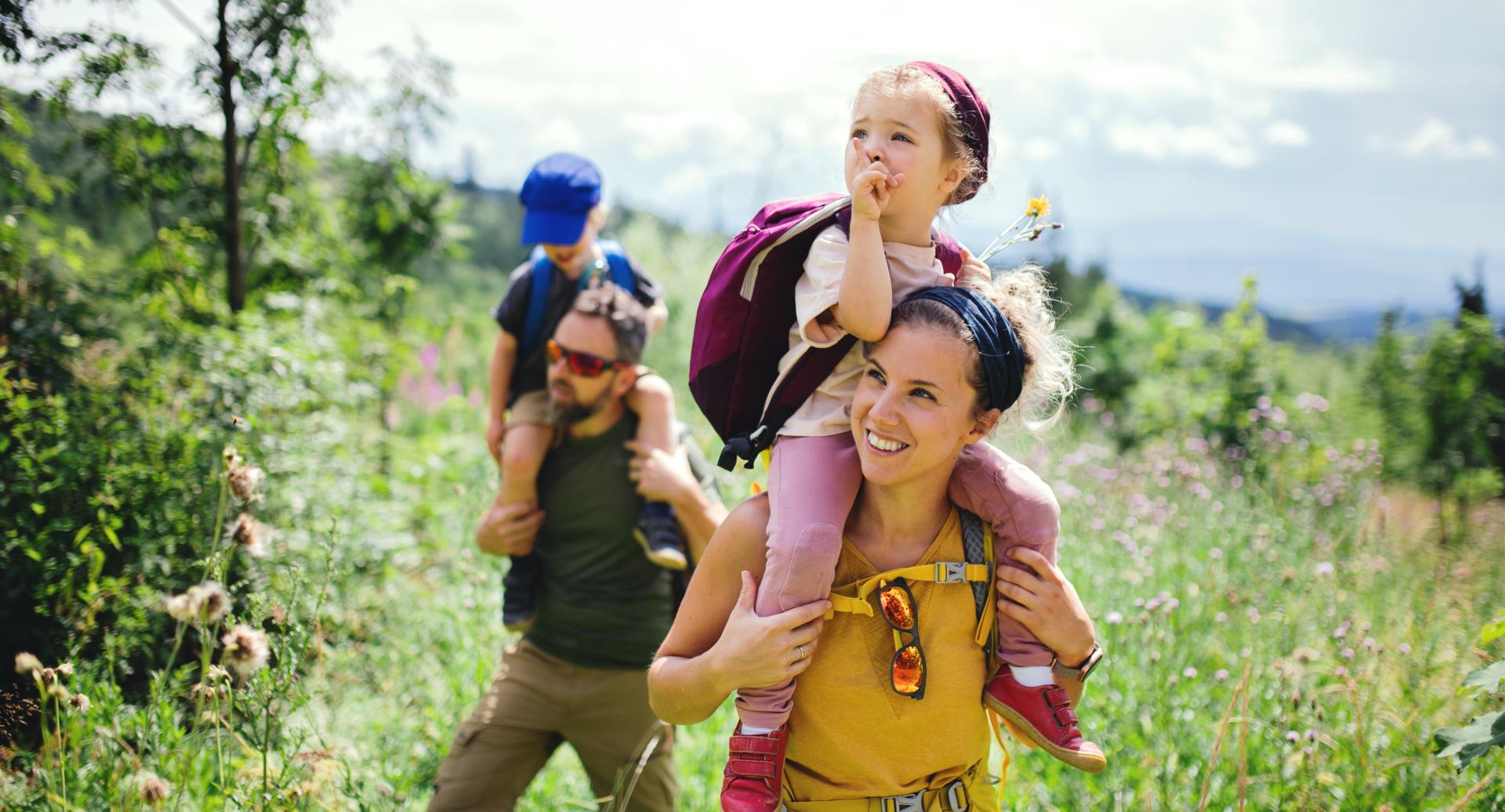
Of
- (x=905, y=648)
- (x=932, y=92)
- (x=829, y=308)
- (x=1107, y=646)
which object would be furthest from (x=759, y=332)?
(x=1107, y=646)

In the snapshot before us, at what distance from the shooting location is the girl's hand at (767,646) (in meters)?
Answer: 1.72

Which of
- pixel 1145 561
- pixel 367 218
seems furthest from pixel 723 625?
pixel 367 218

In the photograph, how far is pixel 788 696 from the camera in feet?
5.95

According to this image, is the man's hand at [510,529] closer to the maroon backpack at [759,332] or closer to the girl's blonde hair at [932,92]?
the maroon backpack at [759,332]

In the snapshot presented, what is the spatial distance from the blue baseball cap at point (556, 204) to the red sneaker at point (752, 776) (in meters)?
2.18

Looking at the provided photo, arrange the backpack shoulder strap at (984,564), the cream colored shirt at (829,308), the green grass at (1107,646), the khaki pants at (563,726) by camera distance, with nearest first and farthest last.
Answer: the cream colored shirt at (829,308) < the backpack shoulder strap at (984,564) < the green grass at (1107,646) < the khaki pants at (563,726)

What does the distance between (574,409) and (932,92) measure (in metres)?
1.82

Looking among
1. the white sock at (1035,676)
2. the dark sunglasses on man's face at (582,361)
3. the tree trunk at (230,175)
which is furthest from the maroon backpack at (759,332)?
the tree trunk at (230,175)

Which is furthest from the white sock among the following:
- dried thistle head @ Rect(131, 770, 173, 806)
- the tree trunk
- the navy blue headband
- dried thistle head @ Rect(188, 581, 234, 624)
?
the tree trunk

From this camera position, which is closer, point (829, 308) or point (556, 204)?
point (829, 308)

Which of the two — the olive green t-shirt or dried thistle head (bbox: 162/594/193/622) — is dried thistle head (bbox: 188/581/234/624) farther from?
the olive green t-shirt

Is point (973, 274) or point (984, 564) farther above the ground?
point (973, 274)

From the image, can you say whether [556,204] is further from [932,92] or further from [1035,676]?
[1035,676]

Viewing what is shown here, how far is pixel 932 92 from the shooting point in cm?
182
